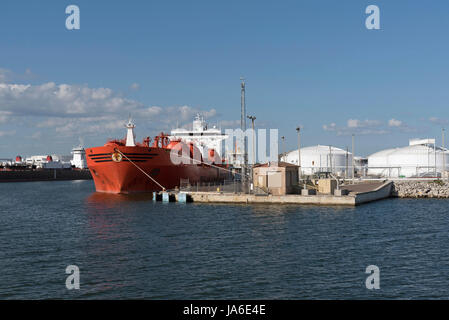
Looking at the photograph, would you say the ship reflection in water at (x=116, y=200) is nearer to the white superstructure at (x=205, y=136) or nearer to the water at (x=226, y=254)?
the water at (x=226, y=254)

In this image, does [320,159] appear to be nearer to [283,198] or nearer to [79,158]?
[283,198]

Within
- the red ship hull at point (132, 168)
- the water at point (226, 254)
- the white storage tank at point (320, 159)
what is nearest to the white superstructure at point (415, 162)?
the white storage tank at point (320, 159)

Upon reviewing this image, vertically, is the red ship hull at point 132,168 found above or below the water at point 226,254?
above

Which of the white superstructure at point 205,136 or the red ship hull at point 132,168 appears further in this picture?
the white superstructure at point 205,136

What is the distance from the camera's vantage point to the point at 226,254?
21250 millimetres

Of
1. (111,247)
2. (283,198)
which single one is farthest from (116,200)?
(111,247)

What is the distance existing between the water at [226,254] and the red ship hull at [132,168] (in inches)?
577

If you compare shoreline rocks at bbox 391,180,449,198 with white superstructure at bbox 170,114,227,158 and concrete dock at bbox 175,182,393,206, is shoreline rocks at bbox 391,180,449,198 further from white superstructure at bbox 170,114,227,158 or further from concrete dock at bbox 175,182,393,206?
white superstructure at bbox 170,114,227,158

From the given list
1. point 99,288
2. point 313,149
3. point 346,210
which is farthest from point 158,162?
point 313,149

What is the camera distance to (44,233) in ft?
91.4

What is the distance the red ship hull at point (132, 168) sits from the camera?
51344 mm

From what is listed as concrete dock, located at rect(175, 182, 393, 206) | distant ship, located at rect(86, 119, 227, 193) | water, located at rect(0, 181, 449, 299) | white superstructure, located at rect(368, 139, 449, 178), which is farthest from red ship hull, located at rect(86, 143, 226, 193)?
white superstructure, located at rect(368, 139, 449, 178)

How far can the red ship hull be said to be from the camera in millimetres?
51344
